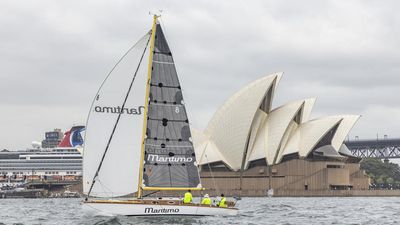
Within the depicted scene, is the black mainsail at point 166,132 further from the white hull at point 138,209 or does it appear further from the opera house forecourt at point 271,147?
the opera house forecourt at point 271,147

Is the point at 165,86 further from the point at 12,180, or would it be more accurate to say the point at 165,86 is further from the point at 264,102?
the point at 12,180

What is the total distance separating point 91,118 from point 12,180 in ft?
448

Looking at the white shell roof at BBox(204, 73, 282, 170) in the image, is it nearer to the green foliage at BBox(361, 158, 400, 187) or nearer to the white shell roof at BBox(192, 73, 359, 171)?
the white shell roof at BBox(192, 73, 359, 171)

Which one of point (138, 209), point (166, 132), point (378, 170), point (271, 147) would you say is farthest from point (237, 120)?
point (378, 170)

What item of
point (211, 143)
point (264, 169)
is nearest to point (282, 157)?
point (264, 169)

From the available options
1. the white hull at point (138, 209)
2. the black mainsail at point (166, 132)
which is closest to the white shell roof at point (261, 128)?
the black mainsail at point (166, 132)

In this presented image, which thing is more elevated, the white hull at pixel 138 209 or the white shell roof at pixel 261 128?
the white shell roof at pixel 261 128

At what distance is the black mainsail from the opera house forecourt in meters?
66.2

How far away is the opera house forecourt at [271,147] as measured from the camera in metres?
105

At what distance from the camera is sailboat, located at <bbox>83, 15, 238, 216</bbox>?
113 ft

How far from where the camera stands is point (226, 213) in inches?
1451

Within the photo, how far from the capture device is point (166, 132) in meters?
36.5

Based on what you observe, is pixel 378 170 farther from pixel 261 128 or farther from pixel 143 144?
pixel 143 144

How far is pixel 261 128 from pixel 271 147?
10.1 ft
